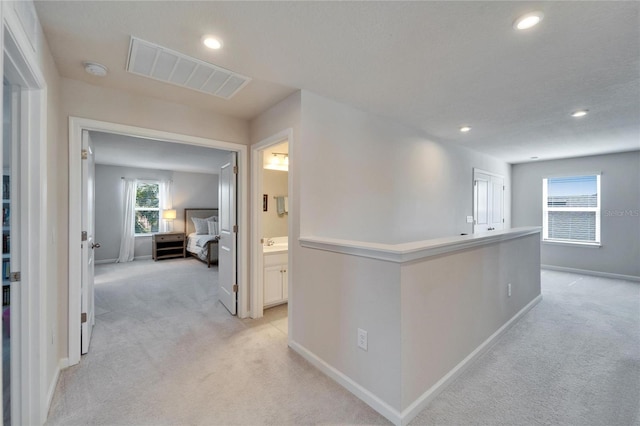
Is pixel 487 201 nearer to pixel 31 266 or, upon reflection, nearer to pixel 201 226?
pixel 31 266

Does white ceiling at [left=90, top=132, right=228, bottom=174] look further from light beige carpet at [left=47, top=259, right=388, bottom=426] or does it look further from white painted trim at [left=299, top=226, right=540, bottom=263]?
white painted trim at [left=299, top=226, right=540, bottom=263]

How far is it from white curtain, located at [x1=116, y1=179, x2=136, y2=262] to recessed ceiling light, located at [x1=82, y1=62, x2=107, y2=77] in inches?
218

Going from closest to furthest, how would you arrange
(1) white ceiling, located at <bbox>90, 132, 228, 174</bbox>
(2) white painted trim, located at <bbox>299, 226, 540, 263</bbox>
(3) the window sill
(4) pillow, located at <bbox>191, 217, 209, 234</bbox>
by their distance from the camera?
(2) white painted trim, located at <bbox>299, 226, 540, 263</bbox>
(1) white ceiling, located at <bbox>90, 132, 228, 174</bbox>
(3) the window sill
(4) pillow, located at <bbox>191, 217, 209, 234</bbox>

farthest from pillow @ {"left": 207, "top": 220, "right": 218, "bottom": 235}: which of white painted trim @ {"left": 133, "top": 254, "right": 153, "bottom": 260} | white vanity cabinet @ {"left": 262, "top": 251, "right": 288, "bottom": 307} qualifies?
white vanity cabinet @ {"left": 262, "top": 251, "right": 288, "bottom": 307}

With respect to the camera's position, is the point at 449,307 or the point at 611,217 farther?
the point at 611,217

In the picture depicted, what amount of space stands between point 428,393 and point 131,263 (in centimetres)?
690

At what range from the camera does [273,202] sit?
428 cm

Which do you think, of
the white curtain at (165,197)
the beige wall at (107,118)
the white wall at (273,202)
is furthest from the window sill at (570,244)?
the white curtain at (165,197)

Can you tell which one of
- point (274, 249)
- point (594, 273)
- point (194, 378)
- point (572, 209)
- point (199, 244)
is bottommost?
point (194, 378)

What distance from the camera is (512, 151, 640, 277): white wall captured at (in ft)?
16.4

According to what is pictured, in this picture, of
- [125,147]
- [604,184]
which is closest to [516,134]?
[604,184]

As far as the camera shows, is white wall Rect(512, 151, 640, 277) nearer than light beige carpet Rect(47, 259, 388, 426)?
No

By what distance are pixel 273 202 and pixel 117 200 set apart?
5004 millimetres

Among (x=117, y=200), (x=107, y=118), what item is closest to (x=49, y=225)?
(x=107, y=118)
